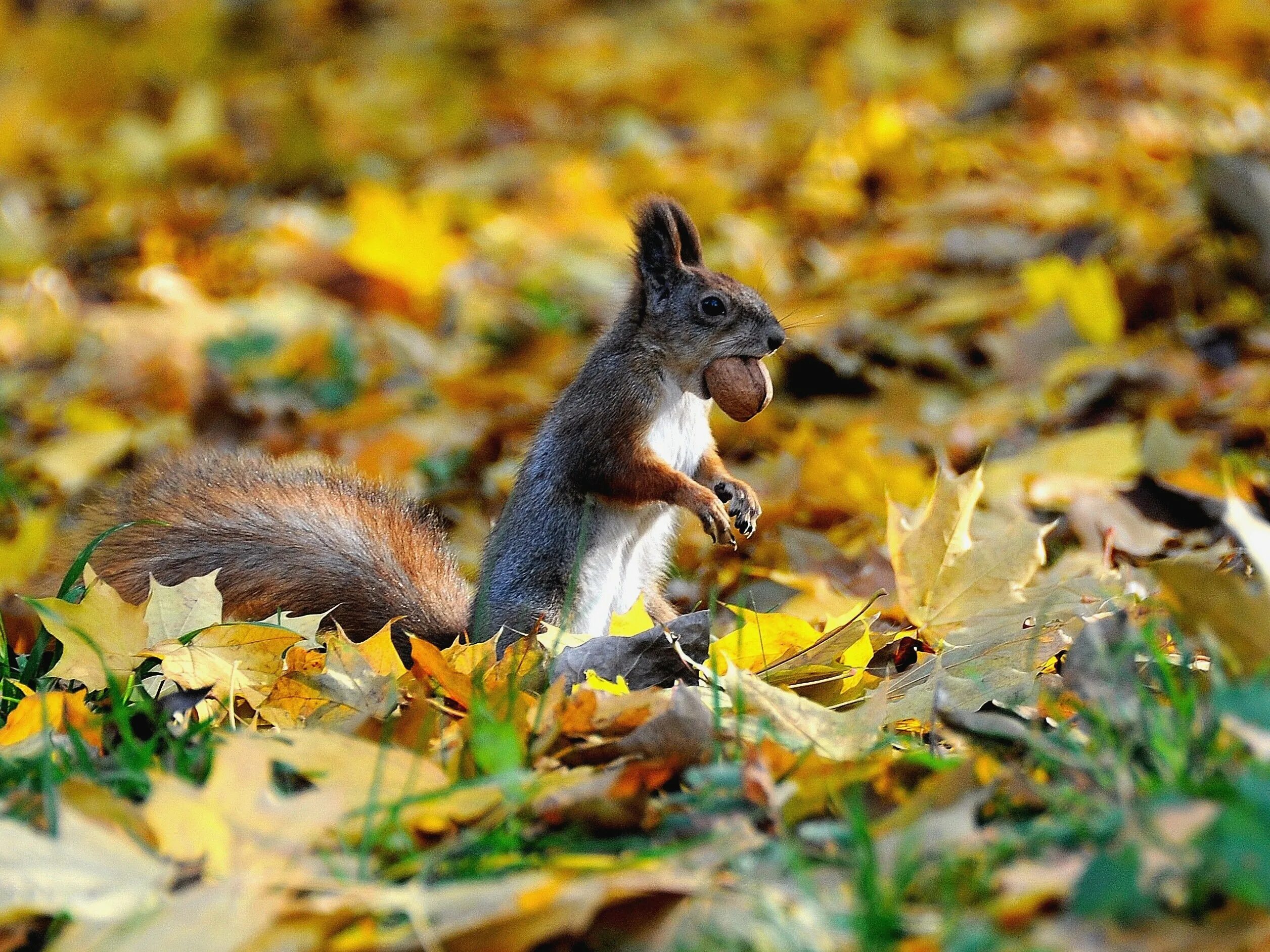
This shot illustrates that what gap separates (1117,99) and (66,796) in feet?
15.3

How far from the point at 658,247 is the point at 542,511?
1.57 ft

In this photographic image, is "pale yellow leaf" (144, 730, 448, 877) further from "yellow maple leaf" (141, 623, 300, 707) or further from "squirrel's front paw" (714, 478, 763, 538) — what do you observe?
"squirrel's front paw" (714, 478, 763, 538)

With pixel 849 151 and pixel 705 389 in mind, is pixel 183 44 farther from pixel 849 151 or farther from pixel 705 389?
pixel 705 389

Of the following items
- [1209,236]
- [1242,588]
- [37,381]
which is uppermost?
[1242,588]

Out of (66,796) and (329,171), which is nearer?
(66,796)

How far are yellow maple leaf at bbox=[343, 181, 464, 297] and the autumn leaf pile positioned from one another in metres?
0.02

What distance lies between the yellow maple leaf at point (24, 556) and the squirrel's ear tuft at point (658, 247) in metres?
1.16

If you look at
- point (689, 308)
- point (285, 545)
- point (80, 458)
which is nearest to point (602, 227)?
point (80, 458)

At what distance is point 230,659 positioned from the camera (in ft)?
5.60

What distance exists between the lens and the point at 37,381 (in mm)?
3822

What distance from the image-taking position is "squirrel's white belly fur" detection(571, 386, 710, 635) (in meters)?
2.19

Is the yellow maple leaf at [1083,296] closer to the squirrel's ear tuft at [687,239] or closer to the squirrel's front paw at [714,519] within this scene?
the squirrel's ear tuft at [687,239]

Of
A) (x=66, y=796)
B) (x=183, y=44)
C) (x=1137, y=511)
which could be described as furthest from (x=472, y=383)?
(x=183, y=44)

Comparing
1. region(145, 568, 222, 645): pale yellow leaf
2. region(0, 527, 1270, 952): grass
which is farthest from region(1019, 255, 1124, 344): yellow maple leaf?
region(145, 568, 222, 645): pale yellow leaf
